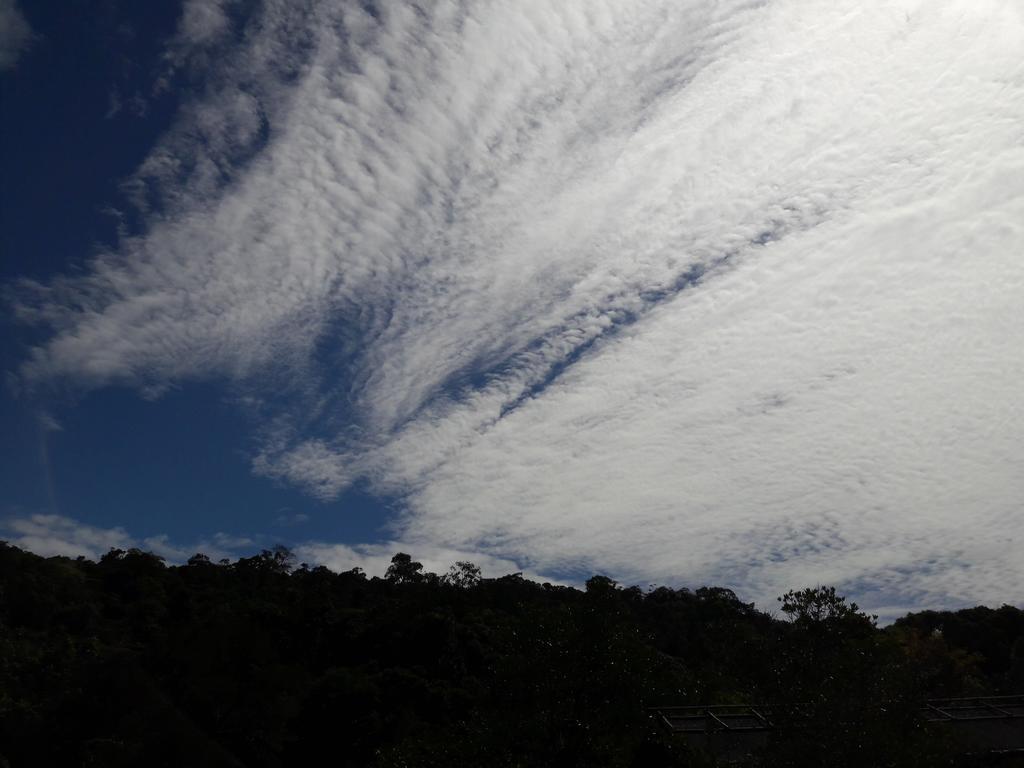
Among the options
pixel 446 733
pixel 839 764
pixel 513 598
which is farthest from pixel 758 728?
pixel 513 598

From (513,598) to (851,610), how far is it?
63371 millimetres

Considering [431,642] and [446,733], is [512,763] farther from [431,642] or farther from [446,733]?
[431,642]

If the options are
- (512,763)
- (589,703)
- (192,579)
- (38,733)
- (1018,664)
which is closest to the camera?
(512,763)

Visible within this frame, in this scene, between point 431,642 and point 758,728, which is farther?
point 431,642

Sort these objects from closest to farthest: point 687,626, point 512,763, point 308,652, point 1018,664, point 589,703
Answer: point 512,763 < point 589,703 < point 1018,664 < point 308,652 < point 687,626

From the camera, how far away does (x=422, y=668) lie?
50594 mm

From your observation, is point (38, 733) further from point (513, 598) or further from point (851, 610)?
point (513, 598)

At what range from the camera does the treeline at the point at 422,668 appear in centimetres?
1764

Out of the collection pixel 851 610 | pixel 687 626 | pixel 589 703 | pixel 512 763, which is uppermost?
pixel 687 626

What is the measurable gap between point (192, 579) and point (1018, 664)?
72.6 metres

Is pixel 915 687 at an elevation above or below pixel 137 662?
below

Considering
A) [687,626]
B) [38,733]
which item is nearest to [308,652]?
[38,733]

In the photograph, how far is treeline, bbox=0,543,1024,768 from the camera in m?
17.6

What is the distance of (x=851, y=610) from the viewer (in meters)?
18.1
